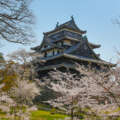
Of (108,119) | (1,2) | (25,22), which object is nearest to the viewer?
(108,119)

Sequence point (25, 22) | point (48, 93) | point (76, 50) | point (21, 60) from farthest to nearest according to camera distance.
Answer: point (76, 50), point (21, 60), point (48, 93), point (25, 22)

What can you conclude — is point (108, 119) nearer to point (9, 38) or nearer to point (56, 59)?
point (9, 38)

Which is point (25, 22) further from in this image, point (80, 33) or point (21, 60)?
point (80, 33)

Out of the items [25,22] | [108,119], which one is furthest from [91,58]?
[108,119]

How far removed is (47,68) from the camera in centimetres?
2375

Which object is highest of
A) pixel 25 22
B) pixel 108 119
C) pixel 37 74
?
pixel 25 22

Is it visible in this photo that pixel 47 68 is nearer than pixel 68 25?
Yes

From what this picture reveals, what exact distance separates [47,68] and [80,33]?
36.1 feet

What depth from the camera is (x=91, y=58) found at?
25.3 metres

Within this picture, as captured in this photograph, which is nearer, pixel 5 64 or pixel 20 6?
pixel 20 6

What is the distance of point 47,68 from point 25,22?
14.3 metres

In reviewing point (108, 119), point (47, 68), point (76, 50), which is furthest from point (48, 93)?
point (108, 119)

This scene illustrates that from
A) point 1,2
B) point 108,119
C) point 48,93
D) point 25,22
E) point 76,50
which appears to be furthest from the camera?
point 76,50

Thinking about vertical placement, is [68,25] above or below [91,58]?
above
